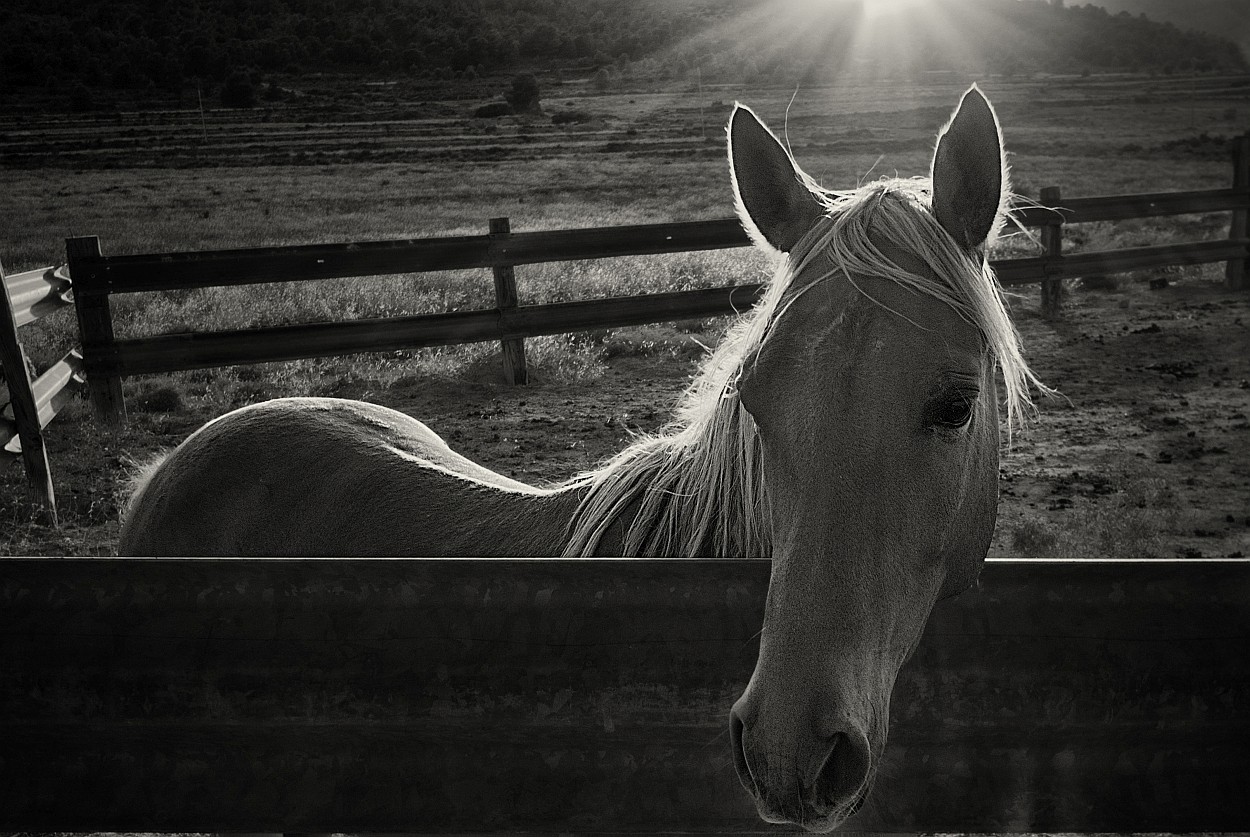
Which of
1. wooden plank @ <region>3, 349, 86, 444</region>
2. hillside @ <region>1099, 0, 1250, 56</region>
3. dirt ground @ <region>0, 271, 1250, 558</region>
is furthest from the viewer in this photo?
hillside @ <region>1099, 0, 1250, 56</region>

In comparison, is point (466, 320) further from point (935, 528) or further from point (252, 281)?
point (935, 528)

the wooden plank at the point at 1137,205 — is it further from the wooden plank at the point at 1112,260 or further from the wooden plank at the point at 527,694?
the wooden plank at the point at 527,694

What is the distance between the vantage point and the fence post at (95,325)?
759cm

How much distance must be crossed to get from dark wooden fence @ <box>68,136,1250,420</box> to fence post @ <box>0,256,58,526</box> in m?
1.87

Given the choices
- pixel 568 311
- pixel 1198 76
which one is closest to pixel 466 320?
pixel 568 311

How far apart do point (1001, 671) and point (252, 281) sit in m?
8.04

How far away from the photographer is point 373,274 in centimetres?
820

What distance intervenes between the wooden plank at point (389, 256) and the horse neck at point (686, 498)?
6.69 metres

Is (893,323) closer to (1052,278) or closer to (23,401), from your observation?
(23,401)

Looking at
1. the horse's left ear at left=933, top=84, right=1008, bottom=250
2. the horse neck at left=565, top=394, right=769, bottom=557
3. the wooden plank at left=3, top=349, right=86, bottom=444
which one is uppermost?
the horse's left ear at left=933, top=84, right=1008, bottom=250

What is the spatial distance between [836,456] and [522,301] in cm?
1065

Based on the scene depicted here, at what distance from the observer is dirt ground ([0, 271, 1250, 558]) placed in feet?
17.5

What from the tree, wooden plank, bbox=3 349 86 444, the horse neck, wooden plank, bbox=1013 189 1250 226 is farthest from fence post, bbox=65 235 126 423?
wooden plank, bbox=1013 189 1250 226

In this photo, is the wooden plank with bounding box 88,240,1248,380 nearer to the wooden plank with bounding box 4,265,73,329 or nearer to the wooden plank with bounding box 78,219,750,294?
the wooden plank with bounding box 78,219,750,294
